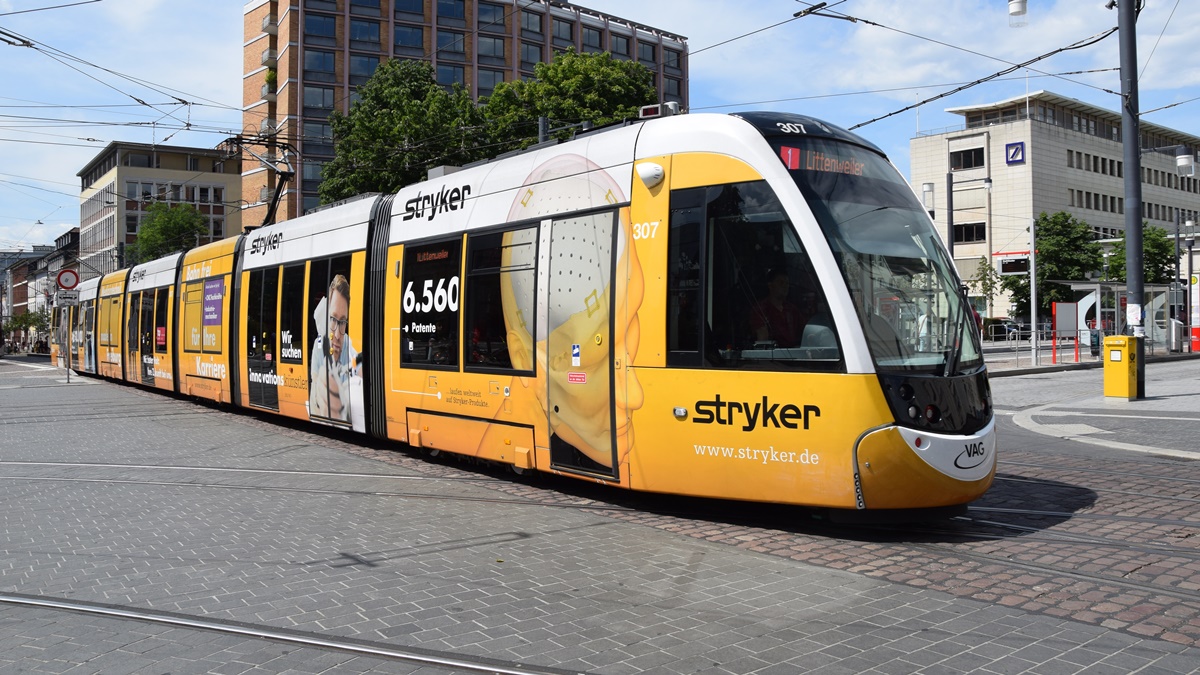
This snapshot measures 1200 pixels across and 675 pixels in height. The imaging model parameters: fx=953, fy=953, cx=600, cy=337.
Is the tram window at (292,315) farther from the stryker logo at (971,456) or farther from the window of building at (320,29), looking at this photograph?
the window of building at (320,29)

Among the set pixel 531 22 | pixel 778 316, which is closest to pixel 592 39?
pixel 531 22

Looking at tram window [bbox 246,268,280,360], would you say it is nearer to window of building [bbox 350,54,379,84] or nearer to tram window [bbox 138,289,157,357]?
tram window [bbox 138,289,157,357]

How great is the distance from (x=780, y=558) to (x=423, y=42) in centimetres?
6984

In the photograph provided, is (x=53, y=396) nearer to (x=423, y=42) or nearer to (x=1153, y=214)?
(x=423, y=42)

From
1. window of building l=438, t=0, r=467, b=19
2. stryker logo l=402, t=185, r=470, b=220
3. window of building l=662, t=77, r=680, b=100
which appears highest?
window of building l=438, t=0, r=467, b=19

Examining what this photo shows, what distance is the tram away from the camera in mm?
6520

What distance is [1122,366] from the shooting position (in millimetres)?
17719

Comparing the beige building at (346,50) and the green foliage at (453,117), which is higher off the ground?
the beige building at (346,50)

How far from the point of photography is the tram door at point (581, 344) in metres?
7.81

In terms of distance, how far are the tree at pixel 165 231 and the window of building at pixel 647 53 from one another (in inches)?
1492

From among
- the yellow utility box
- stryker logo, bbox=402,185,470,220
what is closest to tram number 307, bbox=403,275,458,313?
stryker logo, bbox=402,185,470,220

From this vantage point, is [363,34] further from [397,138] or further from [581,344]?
[581,344]

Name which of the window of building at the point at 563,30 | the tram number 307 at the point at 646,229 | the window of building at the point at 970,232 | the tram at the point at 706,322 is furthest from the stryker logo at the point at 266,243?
the window of building at the point at 970,232

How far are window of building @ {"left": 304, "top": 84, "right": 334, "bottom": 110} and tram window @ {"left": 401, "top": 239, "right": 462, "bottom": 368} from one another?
61.1 meters
